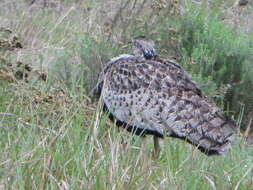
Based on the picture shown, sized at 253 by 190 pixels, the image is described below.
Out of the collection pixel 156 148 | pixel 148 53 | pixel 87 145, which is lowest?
pixel 156 148

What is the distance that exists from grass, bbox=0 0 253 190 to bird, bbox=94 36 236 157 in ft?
0.33

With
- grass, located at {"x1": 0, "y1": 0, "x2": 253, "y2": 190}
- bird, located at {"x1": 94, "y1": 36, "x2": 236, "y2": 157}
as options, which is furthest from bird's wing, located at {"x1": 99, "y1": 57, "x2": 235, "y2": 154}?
grass, located at {"x1": 0, "y1": 0, "x2": 253, "y2": 190}

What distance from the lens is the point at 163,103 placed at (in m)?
5.59

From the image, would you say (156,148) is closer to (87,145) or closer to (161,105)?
(161,105)

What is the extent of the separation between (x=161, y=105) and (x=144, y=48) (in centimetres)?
77

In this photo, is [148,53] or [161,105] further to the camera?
[148,53]

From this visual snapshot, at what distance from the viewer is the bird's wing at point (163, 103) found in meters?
5.41

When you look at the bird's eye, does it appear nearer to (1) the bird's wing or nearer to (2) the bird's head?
(2) the bird's head

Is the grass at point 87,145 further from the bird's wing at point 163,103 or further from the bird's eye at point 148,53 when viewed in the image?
the bird's eye at point 148,53

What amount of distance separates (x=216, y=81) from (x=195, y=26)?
0.67 meters

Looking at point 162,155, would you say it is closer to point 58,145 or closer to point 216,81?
point 58,145

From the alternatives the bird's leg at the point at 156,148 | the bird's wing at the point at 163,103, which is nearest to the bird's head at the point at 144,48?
the bird's wing at the point at 163,103

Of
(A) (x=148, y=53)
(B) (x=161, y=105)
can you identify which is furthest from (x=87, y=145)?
(A) (x=148, y=53)

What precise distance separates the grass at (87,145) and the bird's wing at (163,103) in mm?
118
